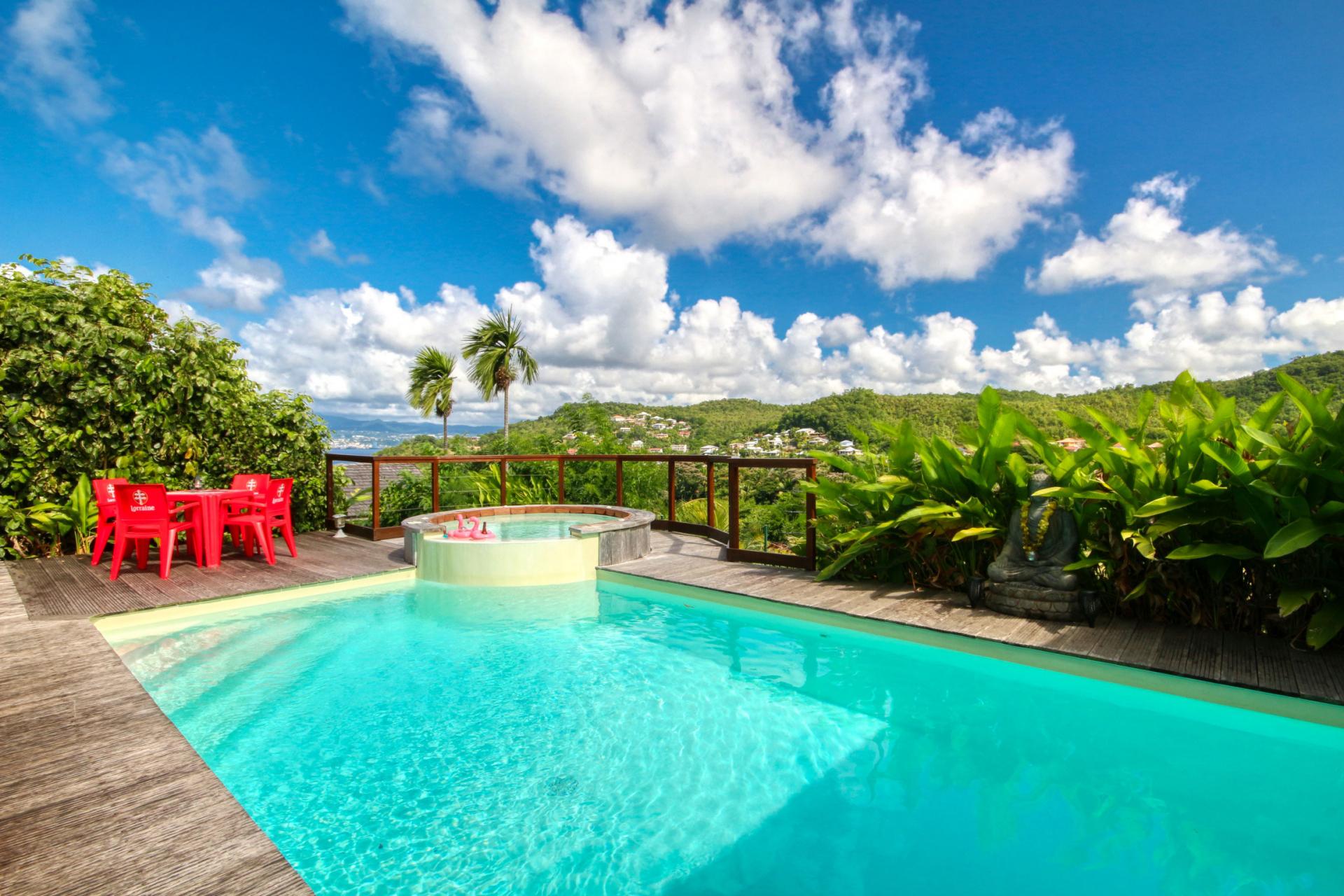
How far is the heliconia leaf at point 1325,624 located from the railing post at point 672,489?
5.53 m

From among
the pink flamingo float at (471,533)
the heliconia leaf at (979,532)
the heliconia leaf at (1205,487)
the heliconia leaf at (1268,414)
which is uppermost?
the heliconia leaf at (1268,414)

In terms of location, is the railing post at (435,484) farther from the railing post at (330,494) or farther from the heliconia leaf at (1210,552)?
the heliconia leaf at (1210,552)

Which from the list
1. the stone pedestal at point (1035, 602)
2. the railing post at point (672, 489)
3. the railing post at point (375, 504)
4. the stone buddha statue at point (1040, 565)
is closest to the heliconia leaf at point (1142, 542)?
the stone buddha statue at point (1040, 565)

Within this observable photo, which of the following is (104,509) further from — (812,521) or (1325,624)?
(1325,624)

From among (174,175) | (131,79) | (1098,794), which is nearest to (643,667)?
(1098,794)

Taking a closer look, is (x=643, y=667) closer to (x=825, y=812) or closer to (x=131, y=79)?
(x=825, y=812)

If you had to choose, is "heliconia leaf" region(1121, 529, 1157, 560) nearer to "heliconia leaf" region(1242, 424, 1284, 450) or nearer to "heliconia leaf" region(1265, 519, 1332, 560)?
"heliconia leaf" region(1265, 519, 1332, 560)

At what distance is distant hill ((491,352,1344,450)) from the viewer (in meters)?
4.23

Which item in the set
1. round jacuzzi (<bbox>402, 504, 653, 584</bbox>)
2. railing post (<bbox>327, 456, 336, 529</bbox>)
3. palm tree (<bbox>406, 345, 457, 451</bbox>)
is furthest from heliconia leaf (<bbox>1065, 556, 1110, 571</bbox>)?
palm tree (<bbox>406, 345, 457, 451</bbox>)

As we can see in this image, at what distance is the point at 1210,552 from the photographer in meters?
3.20

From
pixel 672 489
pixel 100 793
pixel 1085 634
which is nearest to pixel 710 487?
pixel 672 489

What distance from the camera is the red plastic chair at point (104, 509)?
5328 mm

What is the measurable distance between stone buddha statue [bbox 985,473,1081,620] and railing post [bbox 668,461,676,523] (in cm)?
417

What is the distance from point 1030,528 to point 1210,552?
0.89m
